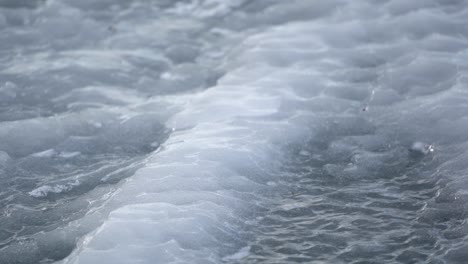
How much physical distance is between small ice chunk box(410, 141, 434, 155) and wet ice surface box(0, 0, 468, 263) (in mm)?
20

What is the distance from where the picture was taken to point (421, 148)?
4066mm

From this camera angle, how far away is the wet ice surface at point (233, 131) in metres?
3.40

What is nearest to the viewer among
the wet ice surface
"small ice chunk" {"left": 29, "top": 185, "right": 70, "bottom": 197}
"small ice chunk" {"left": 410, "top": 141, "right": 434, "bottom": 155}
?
the wet ice surface

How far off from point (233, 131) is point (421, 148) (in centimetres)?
118

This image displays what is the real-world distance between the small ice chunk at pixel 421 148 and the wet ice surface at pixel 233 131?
0.07ft

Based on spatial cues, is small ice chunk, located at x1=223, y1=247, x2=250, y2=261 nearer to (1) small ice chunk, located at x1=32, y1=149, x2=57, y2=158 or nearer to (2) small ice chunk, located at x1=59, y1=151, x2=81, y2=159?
(2) small ice chunk, located at x1=59, y1=151, x2=81, y2=159

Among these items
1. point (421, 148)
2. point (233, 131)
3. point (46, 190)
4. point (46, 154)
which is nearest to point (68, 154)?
point (46, 154)

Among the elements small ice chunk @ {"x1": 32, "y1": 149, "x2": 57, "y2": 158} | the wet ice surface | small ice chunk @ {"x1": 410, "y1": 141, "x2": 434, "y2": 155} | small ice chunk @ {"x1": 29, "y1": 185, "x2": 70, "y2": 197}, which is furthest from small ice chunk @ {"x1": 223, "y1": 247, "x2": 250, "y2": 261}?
small ice chunk @ {"x1": 32, "y1": 149, "x2": 57, "y2": 158}

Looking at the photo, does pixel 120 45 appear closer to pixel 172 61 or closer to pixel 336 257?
pixel 172 61

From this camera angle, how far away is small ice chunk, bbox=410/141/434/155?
403 cm

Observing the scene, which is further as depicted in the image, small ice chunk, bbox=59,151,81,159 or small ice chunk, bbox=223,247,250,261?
small ice chunk, bbox=59,151,81,159

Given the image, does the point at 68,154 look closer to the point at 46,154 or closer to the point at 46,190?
the point at 46,154

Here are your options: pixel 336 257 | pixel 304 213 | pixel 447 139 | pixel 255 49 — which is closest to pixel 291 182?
pixel 304 213

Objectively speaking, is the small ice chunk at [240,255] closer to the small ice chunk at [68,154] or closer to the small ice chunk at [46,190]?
the small ice chunk at [46,190]
